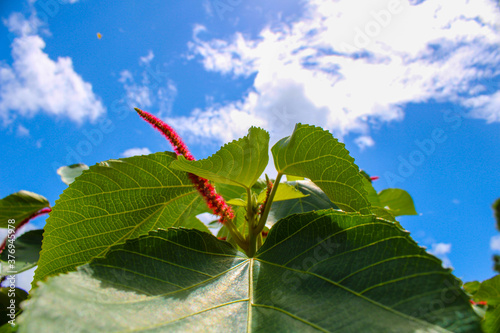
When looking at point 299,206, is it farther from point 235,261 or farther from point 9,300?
point 9,300

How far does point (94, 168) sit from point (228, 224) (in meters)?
0.53

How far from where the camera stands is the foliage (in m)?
0.61

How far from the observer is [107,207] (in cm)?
116

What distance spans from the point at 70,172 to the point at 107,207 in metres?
1.53

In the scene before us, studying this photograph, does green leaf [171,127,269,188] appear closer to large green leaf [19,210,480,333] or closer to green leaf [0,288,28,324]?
large green leaf [19,210,480,333]

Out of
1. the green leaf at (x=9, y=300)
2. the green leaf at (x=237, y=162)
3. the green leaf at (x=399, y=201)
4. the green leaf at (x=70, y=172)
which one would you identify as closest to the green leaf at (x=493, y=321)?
the green leaf at (x=237, y=162)

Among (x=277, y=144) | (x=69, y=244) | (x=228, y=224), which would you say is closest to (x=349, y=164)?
(x=277, y=144)

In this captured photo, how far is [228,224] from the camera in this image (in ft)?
3.67

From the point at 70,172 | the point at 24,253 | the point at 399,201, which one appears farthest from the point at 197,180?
the point at 399,201

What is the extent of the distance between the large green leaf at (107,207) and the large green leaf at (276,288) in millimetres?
416

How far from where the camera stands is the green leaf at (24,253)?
1.77 meters

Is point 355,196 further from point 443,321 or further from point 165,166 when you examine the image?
point 165,166

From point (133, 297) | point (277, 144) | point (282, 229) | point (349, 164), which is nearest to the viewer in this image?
point (133, 297)

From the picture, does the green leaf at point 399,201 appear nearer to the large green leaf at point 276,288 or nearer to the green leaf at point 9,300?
the large green leaf at point 276,288
